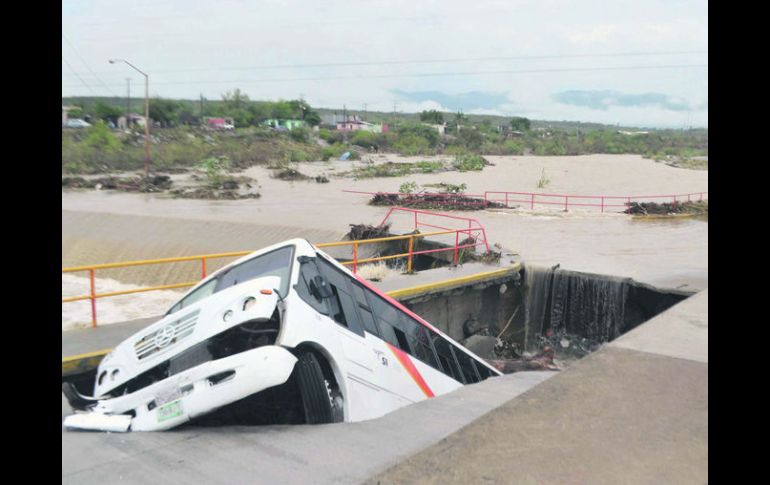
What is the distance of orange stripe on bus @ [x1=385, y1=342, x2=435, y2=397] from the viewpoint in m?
6.65

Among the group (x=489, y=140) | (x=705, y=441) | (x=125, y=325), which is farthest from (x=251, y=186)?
(x=489, y=140)

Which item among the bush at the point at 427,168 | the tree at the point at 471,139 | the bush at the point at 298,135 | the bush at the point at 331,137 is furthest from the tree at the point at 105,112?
the tree at the point at 471,139

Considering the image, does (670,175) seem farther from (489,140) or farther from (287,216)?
(287,216)

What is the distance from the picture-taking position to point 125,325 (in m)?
9.62

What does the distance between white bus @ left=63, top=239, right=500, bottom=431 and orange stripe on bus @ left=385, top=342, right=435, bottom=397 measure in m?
0.09

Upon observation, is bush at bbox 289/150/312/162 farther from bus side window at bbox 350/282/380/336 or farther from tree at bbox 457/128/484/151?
bus side window at bbox 350/282/380/336

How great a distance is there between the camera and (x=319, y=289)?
5.90m

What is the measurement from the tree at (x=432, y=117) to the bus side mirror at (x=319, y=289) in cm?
12835

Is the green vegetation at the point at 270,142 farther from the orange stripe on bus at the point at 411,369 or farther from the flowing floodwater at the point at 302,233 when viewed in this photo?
the orange stripe on bus at the point at 411,369

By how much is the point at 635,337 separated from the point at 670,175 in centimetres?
6569

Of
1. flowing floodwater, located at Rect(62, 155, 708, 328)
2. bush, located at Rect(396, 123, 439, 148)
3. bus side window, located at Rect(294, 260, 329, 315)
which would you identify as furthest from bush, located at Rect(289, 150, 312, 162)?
bus side window, located at Rect(294, 260, 329, 315)

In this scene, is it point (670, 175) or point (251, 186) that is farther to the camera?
point (670, 175)
